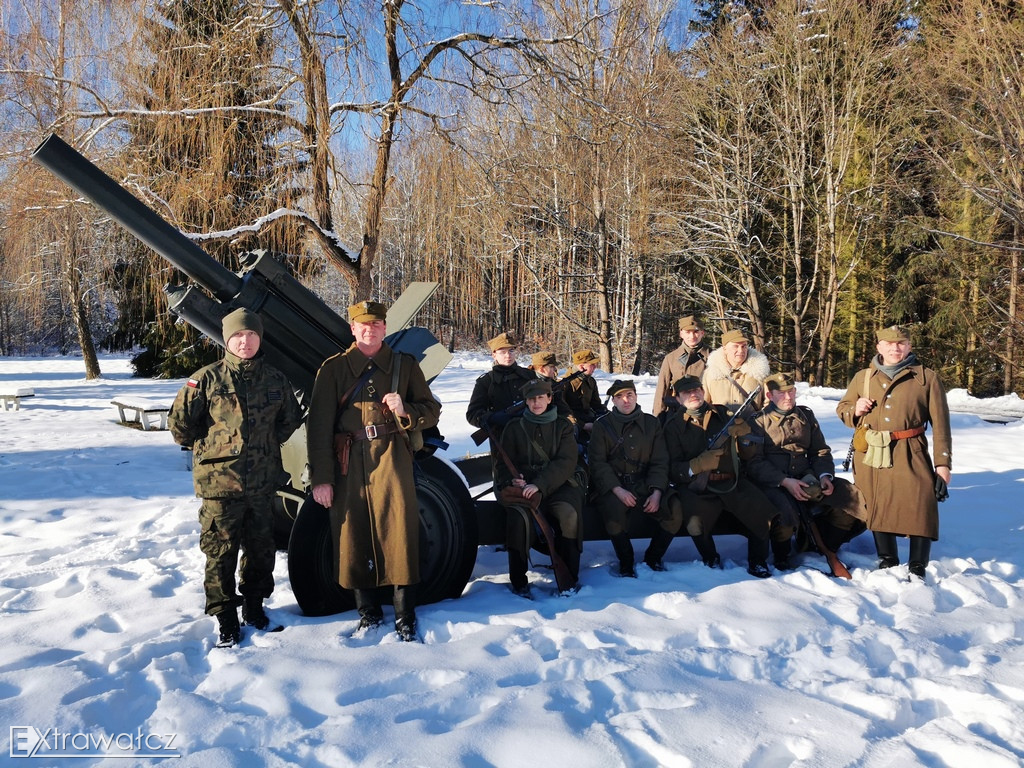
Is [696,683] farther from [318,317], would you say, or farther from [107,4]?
[107,4]

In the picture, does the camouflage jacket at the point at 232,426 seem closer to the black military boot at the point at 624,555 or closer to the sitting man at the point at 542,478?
the sitting man at the point at 542,478

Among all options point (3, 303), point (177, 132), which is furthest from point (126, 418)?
point (3, 303)

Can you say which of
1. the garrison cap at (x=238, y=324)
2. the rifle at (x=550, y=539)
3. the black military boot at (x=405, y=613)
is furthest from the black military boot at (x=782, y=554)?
the garrison cap at (x=238, y=324)

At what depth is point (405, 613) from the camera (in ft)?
11.9

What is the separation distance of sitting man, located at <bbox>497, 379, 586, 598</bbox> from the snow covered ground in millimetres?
266

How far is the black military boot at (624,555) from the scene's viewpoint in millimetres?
4640

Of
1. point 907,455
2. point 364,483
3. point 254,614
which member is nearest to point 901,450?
point 907,455

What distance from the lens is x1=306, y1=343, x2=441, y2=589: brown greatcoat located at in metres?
3.64

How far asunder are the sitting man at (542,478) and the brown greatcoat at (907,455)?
1820 mm

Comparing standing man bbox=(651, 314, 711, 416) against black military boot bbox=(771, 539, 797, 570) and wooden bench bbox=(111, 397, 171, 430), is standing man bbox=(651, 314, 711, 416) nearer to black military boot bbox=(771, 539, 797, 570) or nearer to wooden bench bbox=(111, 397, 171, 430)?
black military boot bbox=(771, 539, 797, 570)

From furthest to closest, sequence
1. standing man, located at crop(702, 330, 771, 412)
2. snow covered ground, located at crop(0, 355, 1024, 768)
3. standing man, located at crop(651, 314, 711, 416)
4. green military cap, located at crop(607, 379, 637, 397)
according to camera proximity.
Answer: standing man, located at crop(651, 314, 711, 416)
standing man, located at crop(702, 330, 771, 412)
green military cap, located at crop(607, 379, 637, 397)
snow covered ground, located at crop(0, 355, 1024, 768)

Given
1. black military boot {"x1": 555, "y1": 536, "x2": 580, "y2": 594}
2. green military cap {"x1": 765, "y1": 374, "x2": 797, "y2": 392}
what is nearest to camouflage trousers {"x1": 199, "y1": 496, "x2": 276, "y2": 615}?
black military boot {"x1": 555, "y1": 536, "x2": 580, "y2": 594}

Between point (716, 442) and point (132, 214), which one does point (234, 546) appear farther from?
point (716, 442)

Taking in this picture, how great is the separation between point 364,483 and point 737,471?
2477 millimetres
